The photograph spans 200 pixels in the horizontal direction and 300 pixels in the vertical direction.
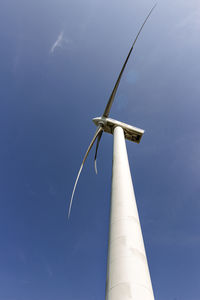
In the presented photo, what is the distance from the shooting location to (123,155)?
10945mm

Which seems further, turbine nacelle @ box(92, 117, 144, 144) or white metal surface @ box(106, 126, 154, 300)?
turbine nacelle @ box(92, 117, 144, 144)

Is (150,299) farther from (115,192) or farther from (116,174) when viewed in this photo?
(116,174)

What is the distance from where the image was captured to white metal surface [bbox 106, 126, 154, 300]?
4.64 m

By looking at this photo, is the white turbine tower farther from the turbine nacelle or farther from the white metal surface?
the turbine nacelle

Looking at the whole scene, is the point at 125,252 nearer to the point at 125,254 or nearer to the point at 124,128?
the point at 125,254

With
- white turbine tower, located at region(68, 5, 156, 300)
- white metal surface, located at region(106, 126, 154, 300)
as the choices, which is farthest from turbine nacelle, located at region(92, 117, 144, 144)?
white metal surface, located at region(106, 126, 154, 300)

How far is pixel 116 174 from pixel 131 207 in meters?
2.40

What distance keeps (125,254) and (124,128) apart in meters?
15.5

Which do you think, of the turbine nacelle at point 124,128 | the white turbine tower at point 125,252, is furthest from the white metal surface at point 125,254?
the turbine nacelle at point 124,128

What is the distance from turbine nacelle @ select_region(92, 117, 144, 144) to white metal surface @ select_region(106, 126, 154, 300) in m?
11.8

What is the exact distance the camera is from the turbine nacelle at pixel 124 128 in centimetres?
1961

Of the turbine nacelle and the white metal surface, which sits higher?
the turbine nacelle

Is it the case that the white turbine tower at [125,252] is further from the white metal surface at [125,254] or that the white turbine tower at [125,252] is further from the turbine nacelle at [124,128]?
the turbine nacelle at [124,128]

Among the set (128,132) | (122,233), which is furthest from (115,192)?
(128,132)
